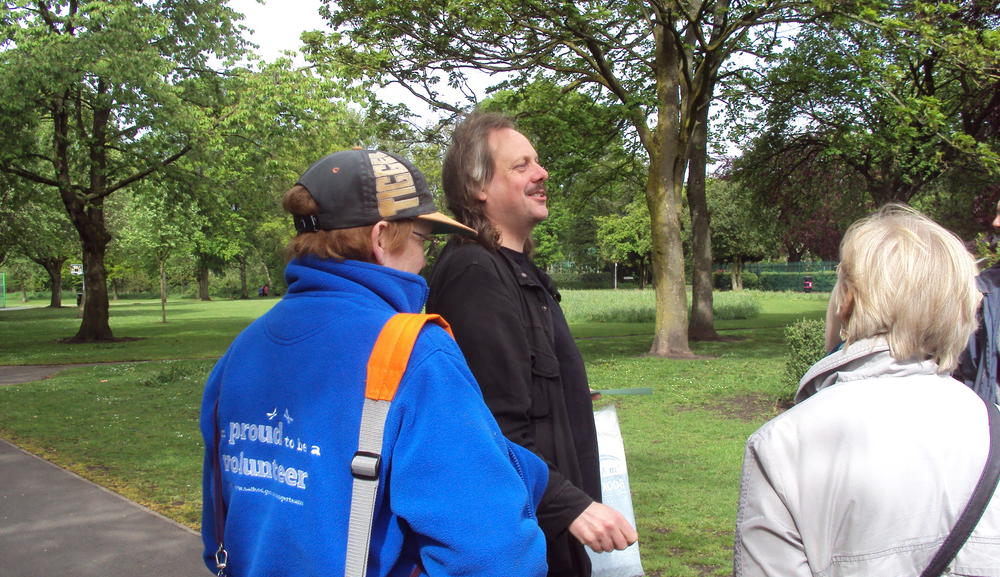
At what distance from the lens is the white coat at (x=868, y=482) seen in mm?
1579

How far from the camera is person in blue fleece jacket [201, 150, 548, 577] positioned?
1379 millimetres

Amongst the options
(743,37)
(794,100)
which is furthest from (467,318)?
(794,100)

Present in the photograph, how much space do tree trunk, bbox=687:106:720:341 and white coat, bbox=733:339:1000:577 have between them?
19.4m

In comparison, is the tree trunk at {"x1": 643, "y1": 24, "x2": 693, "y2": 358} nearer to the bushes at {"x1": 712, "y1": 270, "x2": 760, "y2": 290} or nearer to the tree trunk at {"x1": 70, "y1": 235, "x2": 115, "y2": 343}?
the tree trunk at {"x1": 70, "y1": 235, "x2": 115, "y2": 343}

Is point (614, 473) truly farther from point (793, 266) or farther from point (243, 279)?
point (243, 279)

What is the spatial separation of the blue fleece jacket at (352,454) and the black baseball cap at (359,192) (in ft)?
0.35

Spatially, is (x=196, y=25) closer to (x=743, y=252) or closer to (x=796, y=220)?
(x=796, y=220)

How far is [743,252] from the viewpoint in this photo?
59.9 metres

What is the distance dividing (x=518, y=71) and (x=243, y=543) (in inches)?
614

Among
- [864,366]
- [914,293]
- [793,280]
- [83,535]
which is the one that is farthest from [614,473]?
[793,280]

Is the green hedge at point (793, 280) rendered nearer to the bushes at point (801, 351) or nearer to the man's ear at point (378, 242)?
the bushes at point (801, 351)

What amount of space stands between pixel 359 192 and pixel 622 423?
27.4ft

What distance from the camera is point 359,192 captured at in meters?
1.67

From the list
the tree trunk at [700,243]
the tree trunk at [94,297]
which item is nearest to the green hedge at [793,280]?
the tree trunk at [700,243]
